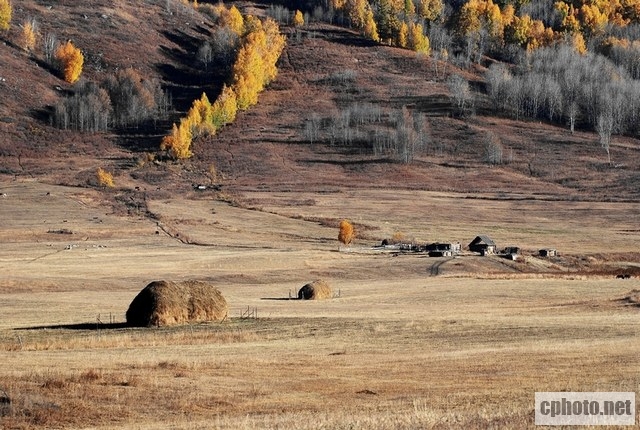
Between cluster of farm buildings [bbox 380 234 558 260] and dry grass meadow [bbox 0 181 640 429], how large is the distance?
2.54 metres

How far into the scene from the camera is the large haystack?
141 ft

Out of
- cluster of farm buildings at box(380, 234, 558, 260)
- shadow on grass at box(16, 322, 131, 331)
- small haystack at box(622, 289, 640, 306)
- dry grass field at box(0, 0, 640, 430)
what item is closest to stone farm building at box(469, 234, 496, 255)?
cluster of farm buildings at box(380, 234, 558, 260)

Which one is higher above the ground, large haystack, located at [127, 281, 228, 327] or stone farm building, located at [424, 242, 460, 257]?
large haystack, located at [127, 281, 228, 327]

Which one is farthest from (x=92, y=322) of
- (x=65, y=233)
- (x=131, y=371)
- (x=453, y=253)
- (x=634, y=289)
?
(x=65, y=233)

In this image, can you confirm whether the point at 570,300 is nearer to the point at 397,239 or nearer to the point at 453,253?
the point at 453,253

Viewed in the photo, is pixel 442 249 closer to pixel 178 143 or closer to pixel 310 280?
pixel 310 280

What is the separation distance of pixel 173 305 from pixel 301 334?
760cm

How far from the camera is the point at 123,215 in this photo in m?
128

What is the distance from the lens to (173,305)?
43.5 metres

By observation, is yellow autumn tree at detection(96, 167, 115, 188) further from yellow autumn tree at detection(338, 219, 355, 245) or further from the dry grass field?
yellow autumn tree at detection(338, 219, 355, 245)

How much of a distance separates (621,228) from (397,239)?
3336 cm

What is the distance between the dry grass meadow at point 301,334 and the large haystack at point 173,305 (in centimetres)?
133

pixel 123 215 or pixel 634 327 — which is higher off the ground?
pixel 634 327

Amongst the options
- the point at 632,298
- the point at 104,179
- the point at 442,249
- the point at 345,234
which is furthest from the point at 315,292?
the point at 104,179
